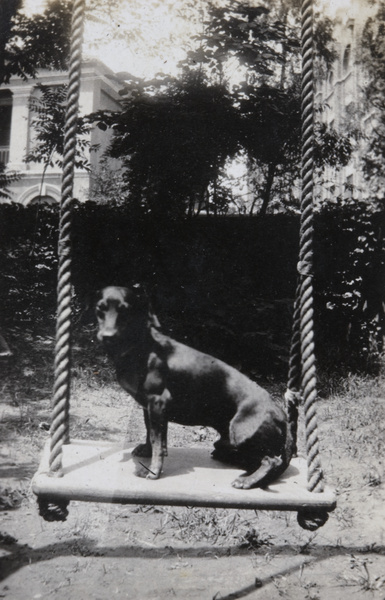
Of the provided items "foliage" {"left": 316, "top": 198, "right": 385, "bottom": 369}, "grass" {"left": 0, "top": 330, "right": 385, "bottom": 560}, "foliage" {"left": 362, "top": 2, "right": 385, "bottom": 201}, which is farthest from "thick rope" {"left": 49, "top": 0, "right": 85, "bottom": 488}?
"foliage" {"left": 362, "top": 2, "right": 385, "bottom": 201}

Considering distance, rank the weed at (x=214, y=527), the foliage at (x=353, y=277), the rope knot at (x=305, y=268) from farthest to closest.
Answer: the foliage at (x=353, y=277) < the weed at (x=214, y=527) < the rope knot at (x=305, y=268)

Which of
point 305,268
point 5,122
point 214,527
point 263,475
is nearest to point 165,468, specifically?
point 263,475

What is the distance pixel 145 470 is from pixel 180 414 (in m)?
0.23

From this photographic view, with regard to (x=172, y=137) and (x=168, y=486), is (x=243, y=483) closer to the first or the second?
(x=168, y=486)

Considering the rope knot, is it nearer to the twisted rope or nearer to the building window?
the twisted rope

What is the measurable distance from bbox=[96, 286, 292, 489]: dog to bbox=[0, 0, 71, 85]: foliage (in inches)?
183

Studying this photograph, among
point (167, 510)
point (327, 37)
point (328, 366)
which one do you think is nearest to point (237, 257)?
point (328, 366)

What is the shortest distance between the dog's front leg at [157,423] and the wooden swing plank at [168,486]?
4cm

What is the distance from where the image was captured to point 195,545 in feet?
10.6

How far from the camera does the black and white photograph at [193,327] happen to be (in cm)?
183

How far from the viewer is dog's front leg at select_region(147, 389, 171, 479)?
5.94 ft

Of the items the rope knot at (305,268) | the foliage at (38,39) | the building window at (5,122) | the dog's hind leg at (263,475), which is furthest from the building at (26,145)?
the dog's hind leg at (263,475)

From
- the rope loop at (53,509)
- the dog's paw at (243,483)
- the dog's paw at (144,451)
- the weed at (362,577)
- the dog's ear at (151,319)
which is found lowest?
the weed at (362,577)

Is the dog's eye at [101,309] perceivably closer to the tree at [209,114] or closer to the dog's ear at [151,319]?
the dog's ear at [151,319]
